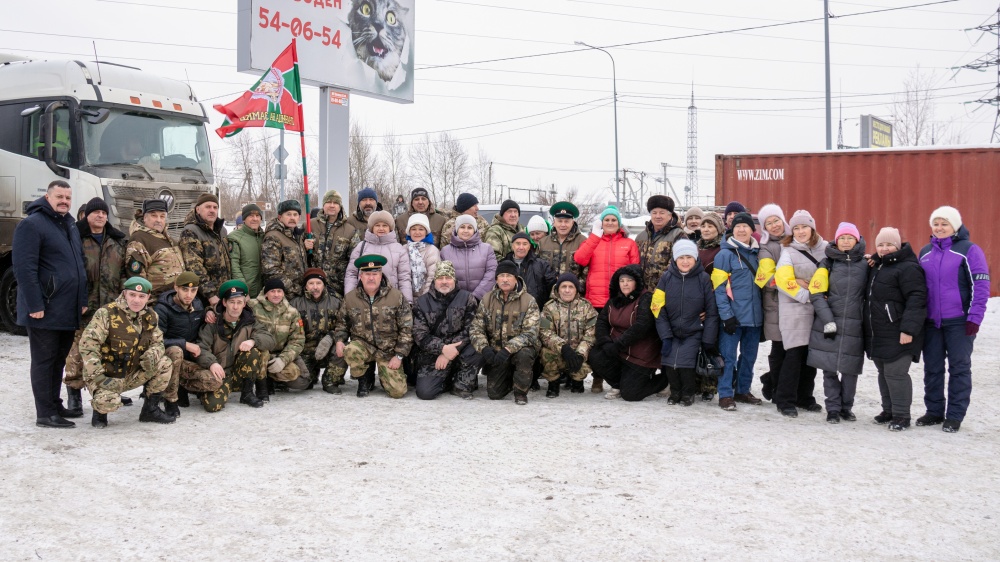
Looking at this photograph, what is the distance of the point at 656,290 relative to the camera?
7078 mm

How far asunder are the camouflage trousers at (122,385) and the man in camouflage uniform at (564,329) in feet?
10.8

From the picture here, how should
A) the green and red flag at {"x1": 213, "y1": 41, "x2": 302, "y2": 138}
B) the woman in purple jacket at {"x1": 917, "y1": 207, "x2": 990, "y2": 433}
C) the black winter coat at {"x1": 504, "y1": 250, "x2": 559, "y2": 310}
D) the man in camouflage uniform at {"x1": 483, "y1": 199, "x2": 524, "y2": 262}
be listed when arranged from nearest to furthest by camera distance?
the woman in purple jacket at {"x1": 917, "y1": 207, "x2": 990, "y2": 433} → the black winter coat at {"x1": 504, "y1": 250, "x2": 559, "y2": 310} → the man in camouflage uniform at {"x1": 483, "y1": 199, "x2": 524, "y2": 262} → the green and red flag at {"x1": 213, "y1": 41, "x2": 302, "y2": 138}

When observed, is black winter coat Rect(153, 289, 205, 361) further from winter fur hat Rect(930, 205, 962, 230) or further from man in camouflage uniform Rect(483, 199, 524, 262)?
winter fur hat Rect(930, 205, 962, 230)

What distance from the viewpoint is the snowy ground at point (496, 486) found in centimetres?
379

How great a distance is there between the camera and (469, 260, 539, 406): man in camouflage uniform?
23.2 feet

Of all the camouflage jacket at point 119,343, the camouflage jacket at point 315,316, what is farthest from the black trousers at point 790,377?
the camouflage jacket at point 119,343

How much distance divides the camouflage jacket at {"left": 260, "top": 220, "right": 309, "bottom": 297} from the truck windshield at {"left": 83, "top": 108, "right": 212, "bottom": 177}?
169 inches

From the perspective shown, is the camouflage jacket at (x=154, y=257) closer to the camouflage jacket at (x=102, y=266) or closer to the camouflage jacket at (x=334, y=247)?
the camouflage jacket at (x=102, y=266)

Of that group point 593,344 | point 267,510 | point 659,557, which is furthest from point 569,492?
point 593,344

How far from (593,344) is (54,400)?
4.57m

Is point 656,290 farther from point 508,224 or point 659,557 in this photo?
point 659,557

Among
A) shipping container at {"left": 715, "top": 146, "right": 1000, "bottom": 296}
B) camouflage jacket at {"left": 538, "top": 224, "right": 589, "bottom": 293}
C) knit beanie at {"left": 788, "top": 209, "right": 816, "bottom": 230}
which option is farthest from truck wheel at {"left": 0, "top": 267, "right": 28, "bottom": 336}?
shipping container at {"left": 715, "top": 146, "right": 1000, "bottom": 296}

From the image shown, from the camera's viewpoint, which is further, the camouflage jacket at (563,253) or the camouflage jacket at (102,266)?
the camouflage jacket at (563,253)

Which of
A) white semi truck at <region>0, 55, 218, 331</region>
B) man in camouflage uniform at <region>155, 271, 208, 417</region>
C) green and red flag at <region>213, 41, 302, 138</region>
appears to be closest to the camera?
man in camouflage uniform at <region>155, 271, 208, 417</region>
